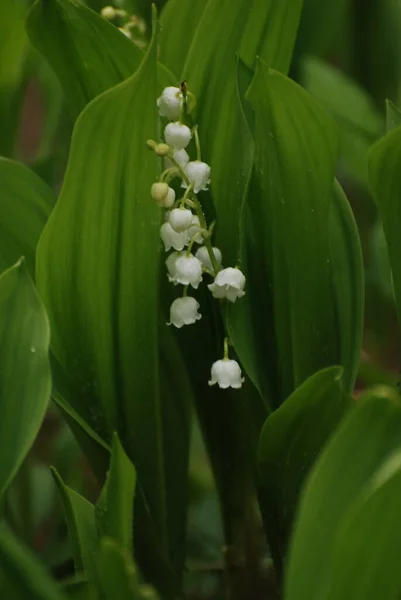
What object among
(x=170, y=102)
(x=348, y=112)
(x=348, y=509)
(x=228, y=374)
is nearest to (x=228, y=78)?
(x=170, y=102)

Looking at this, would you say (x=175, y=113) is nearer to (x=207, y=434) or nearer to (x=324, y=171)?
(x=324, y=171)

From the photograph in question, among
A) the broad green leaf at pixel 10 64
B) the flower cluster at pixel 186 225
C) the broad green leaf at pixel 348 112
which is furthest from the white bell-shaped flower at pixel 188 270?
the broad green leaf at pixel 348 112

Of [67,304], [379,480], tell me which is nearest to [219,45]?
[67,304]

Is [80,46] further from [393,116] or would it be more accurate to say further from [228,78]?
[393,116]

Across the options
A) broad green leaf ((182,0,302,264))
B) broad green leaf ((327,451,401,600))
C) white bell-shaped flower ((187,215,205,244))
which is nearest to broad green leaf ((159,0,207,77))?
broad green leaf ((182,0,302,264))

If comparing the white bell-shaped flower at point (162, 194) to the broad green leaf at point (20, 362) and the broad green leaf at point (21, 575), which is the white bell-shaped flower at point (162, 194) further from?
the broad green leaf at point (21, 575)

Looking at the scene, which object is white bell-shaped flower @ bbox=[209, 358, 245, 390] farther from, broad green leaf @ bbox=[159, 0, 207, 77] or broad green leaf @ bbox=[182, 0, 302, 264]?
broad green leaf @ bbox=[159, 0, 207, 77]
